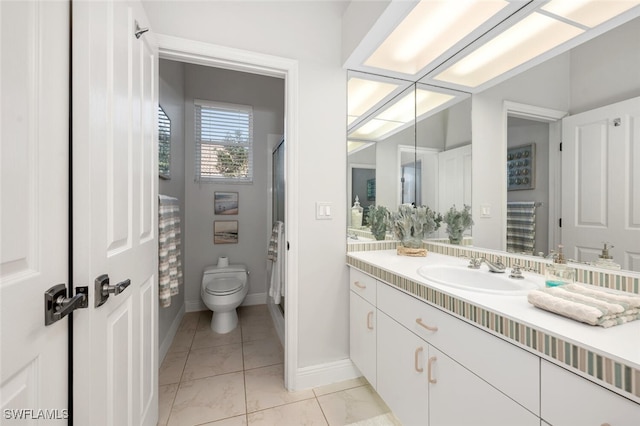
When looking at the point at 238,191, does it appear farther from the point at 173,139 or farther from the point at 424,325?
the point at 424,325

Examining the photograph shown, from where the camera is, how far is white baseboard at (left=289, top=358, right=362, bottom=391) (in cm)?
167

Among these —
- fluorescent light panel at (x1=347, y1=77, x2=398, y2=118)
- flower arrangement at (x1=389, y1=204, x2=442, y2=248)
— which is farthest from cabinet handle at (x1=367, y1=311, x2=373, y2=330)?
fluorescent light panel at (x1=347, y1=77, x2=398, y2=118)

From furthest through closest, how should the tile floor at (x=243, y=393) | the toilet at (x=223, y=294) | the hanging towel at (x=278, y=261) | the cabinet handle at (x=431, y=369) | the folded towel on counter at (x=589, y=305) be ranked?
the toilet at (x=223, y=294), the hanging towel at (x=278, y=261), the tile floor at (x=243, y=393), the cabinet handle at (x=431, y=369), the folded towel on counter at (x=589, y=305)

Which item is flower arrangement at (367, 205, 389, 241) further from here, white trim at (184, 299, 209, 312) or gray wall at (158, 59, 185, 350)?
white trim at (184, 299, 209, 312)

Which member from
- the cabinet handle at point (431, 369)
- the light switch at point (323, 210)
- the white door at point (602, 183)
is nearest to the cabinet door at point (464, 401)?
the cabinet handle at point (431, 369)

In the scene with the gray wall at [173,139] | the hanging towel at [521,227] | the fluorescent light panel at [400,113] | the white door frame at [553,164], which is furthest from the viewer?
the gray wall at [173,139]

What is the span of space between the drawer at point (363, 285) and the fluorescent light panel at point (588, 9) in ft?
4.93

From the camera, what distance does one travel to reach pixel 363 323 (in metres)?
1.59

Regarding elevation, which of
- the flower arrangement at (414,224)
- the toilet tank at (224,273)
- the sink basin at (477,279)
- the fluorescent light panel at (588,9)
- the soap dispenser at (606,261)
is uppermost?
the fluorescent light panel at (588,9)

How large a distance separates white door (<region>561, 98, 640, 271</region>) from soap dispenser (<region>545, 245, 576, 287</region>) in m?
0.09

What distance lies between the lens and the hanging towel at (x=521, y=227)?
4.06 feet

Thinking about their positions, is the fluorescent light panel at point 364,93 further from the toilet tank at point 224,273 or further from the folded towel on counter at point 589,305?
the toilet tank at point 224,273

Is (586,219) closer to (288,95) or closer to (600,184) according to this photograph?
(600,184)

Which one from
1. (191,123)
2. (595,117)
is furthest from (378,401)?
(191,123)
